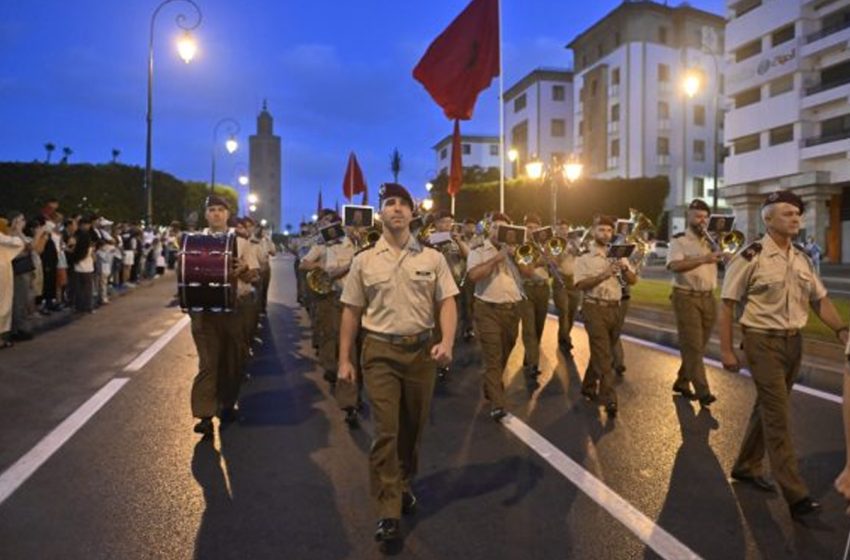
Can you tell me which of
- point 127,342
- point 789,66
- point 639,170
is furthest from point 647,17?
point 127,342

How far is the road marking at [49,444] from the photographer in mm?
5414

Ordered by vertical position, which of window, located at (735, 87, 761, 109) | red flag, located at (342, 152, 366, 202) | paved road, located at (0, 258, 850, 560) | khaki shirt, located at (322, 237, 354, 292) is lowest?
paved road, located at (0, 258, 850, 560)

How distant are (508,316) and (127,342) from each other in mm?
7418

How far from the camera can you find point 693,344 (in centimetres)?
786

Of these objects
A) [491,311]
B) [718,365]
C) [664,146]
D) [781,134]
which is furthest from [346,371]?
[664,146]

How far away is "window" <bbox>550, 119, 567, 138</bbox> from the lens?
70.7 m

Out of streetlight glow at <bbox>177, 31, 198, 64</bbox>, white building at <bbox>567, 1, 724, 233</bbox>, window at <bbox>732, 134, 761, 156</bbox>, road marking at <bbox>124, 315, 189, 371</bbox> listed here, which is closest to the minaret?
white building at <bbox>567, 1, 724, 233</bbox>

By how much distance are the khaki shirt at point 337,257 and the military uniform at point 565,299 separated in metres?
Result: 3.69

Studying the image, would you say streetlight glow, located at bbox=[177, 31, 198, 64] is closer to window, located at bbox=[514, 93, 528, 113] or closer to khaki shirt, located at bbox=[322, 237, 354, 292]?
khaki shirt, located at bbox=[322, 237, 354, 292]

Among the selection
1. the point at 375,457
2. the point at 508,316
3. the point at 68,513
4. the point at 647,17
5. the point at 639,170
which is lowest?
the point at 68,513

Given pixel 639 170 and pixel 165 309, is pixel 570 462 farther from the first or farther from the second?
pixel 639 170

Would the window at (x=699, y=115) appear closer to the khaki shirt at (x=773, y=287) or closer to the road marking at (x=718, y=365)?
the road marking at (x=718, y=365)

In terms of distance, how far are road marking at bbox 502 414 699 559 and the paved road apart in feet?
0.05

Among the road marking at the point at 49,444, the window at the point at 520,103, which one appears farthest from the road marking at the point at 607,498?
the window at the point at 520,103
